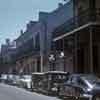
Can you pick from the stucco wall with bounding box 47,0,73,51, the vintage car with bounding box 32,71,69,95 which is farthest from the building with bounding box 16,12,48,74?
the vintage car with bounding box 32,71,69,95

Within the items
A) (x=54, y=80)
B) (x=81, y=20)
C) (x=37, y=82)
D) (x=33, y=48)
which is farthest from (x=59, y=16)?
(x=54, y=80)

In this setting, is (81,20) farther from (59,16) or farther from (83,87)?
(83,87)

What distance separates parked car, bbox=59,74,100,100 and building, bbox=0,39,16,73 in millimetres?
60577

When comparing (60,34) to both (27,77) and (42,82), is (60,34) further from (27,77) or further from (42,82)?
(42,82)

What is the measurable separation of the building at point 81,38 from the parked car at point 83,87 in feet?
31.3

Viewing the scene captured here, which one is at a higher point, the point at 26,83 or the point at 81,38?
the point at 81,38

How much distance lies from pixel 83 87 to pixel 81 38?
15.6 meters

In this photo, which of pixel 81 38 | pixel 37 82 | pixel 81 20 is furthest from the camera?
pixel 81 38

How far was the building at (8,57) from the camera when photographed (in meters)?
85.2

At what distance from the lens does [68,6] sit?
141ft

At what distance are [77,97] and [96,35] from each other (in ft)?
46.0

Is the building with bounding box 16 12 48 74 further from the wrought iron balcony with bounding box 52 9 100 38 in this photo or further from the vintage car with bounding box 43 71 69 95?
the vintage car with bounding box 43 71 69 95

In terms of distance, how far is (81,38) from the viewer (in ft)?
116

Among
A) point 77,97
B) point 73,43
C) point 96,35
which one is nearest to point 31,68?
point 73,43
